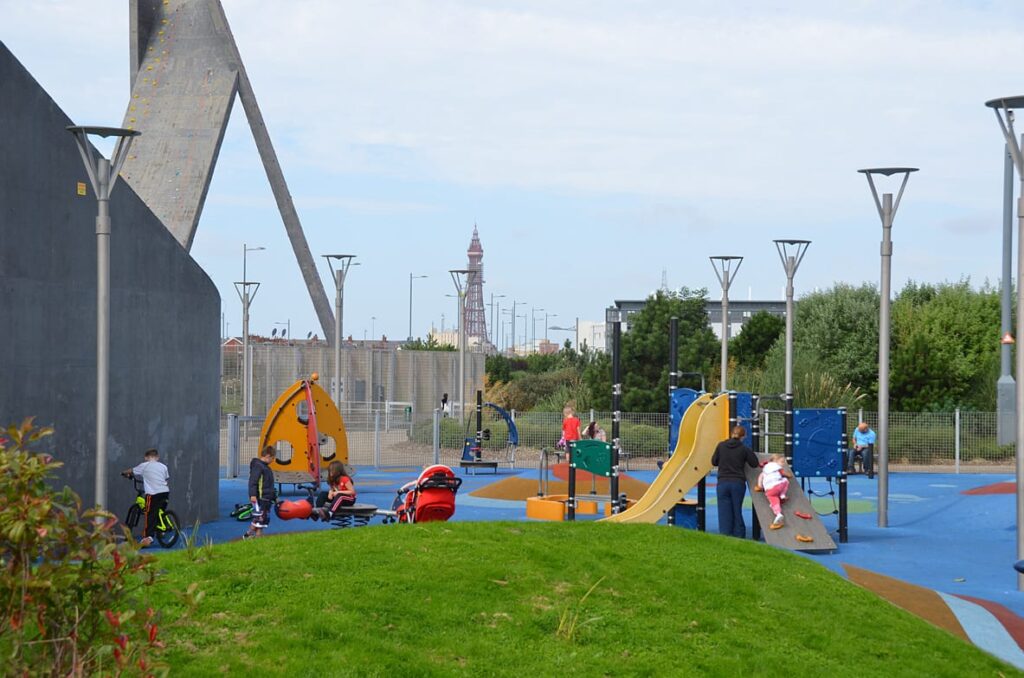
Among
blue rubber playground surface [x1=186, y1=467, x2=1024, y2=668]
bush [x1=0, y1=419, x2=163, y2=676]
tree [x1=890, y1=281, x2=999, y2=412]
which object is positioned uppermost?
tree [x1=890, y1=281, x2=999, y2=412]

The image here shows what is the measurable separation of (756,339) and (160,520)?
3961cm

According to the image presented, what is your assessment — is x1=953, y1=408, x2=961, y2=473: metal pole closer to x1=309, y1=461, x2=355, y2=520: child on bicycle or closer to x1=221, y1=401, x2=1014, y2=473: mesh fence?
x1=221, y1=401, x2=1014, y2=473: mesh fence

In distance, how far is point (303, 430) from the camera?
26.2m

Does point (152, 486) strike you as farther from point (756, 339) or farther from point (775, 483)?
point (756, 339)

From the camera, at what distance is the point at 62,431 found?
17.5 m

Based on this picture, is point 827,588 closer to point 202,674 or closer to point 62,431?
point 202,674

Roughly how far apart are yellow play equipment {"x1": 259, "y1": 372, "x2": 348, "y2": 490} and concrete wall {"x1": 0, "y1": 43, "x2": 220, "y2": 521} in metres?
3.11

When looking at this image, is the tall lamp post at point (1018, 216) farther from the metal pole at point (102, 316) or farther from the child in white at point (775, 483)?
the metal pole at point (102, 316)

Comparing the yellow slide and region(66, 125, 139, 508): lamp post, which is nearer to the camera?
region(66, 125, 139, 508): lamp post

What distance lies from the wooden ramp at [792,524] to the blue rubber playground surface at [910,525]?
249 mm

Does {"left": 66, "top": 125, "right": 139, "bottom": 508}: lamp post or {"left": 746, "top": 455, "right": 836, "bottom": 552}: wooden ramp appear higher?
{"left": 66, "top": 125, "right": 139, "bottom": 508}: lamp post

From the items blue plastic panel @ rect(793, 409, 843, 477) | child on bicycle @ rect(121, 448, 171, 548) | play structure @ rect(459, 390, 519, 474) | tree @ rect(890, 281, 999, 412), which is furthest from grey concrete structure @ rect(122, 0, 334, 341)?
tree @ rect(890, 281, 999, 412)

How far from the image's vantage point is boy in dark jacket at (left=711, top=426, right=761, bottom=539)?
19547 millimetres

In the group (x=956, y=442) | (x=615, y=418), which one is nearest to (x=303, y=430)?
(x=615, y=418)
